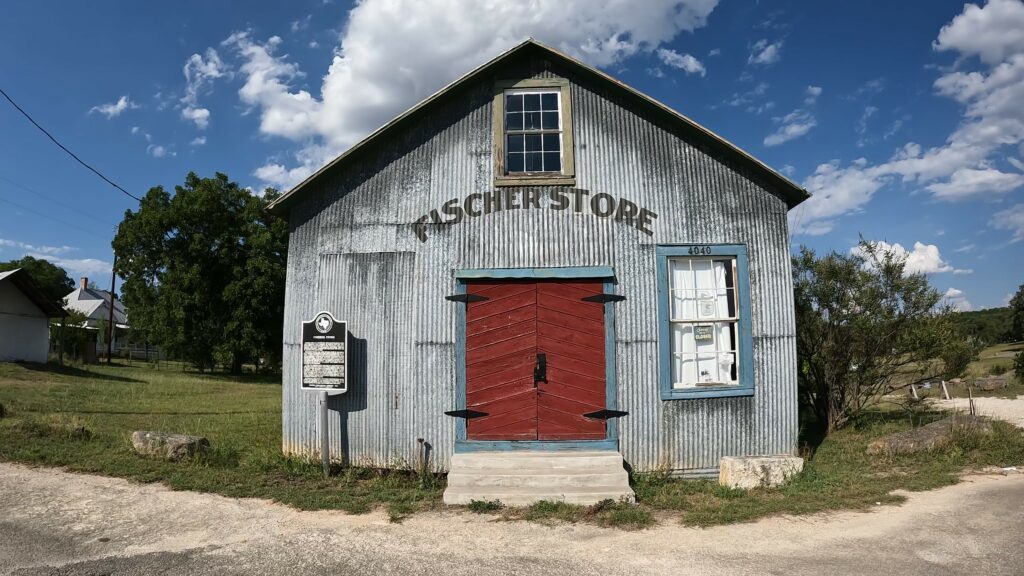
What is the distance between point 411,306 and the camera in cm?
877

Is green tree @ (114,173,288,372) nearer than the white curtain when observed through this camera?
No

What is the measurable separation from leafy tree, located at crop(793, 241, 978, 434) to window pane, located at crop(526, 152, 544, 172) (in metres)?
6.04

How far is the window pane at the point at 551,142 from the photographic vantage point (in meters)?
9.23

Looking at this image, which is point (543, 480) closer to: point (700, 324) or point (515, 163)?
point (700, 324)

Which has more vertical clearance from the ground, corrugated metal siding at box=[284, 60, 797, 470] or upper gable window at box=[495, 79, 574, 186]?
upper gable window at box=[495, 79, 574, 186]

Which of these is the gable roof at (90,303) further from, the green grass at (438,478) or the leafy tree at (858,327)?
the leafy tree at (858,327)

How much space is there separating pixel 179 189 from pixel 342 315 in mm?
31066

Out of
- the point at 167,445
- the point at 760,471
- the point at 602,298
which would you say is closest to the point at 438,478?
the point at 602,298

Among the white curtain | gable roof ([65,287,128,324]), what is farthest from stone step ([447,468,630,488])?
gable roof ([65,287,128,324])

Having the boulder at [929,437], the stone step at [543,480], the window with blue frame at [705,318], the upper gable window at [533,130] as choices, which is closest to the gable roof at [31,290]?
the upper gable window at [533,130]

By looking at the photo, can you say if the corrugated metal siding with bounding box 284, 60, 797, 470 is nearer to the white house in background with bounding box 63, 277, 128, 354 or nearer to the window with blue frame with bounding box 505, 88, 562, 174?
the window with blue frame with bounding box 505, 88, 562, 174

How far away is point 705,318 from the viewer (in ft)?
29.0

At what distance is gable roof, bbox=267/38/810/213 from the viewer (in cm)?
892

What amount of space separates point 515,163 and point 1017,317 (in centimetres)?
6494
